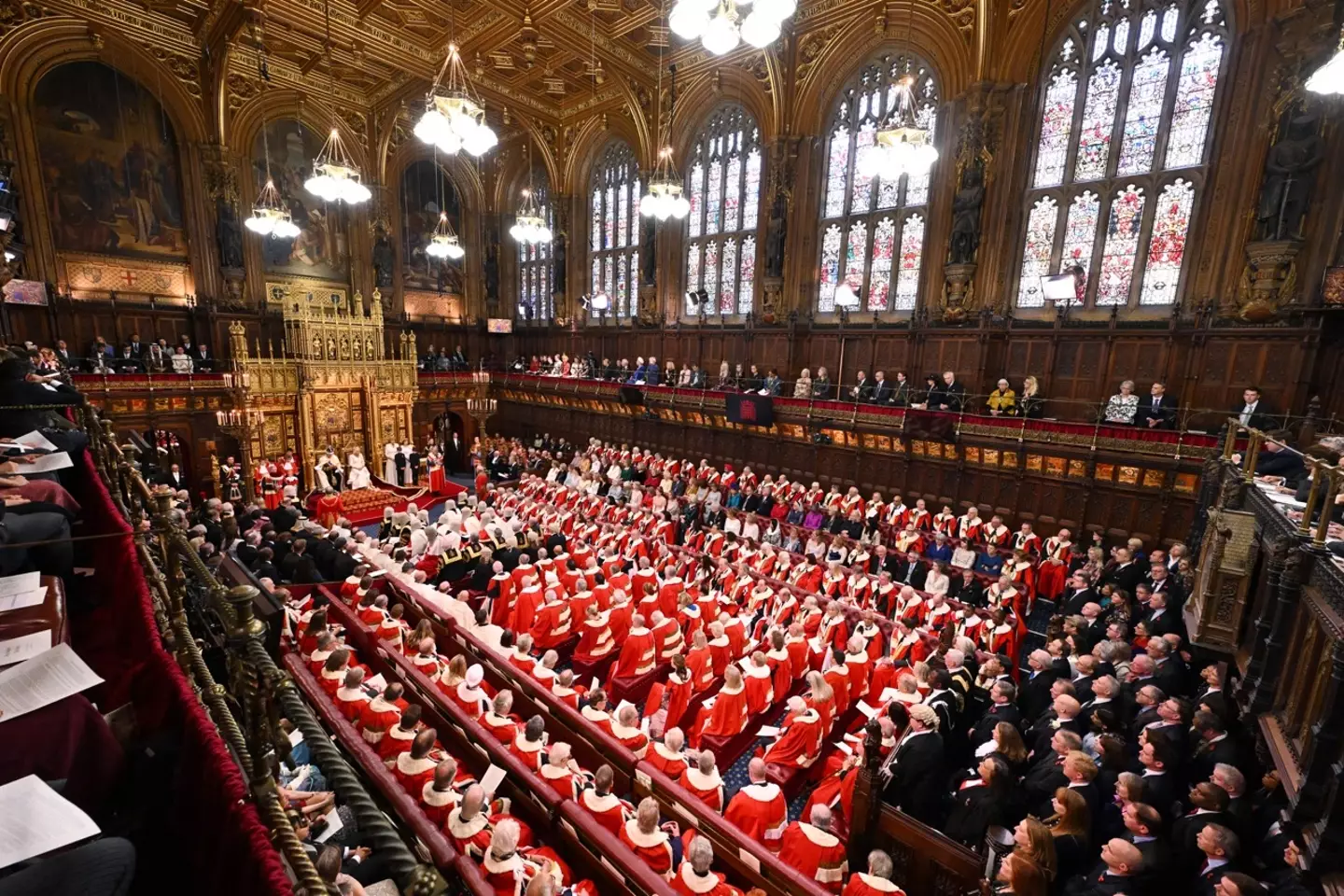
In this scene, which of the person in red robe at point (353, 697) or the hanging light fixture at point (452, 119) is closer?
the person in red robe at point (353, 697)

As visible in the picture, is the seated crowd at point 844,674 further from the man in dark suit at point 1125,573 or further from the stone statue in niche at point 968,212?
the stone statue in niche at point 968,212

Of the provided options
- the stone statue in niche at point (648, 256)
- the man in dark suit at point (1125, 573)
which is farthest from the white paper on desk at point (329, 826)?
the stone statue in niche at point (648, 256)

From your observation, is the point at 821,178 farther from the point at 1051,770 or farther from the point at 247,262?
the point at 247,262

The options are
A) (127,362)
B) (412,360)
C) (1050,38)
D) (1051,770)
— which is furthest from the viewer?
(412,360)

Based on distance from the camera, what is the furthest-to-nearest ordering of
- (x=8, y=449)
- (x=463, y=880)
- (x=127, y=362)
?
(x=127, y=362) → (x=8, y=449) → (x=463, y=880)

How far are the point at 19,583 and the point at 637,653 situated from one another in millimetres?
6346

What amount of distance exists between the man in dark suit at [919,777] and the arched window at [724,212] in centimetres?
1533

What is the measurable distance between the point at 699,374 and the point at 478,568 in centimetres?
1039

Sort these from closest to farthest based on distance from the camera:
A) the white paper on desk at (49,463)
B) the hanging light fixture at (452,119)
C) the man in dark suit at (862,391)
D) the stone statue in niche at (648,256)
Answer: the white paper on desk at (49,463) → the hanging light fixture at (452,119) → the man in dark suit at (862,391) → the stone statue in niche at (648,256)

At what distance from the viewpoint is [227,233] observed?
63.1 feet

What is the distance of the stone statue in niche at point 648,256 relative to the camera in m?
20.7

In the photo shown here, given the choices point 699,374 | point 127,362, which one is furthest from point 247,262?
point 699,374

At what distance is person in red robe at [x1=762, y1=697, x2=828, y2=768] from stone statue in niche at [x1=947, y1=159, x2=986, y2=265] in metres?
12.0

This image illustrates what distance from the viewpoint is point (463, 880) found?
3754 millimetres
